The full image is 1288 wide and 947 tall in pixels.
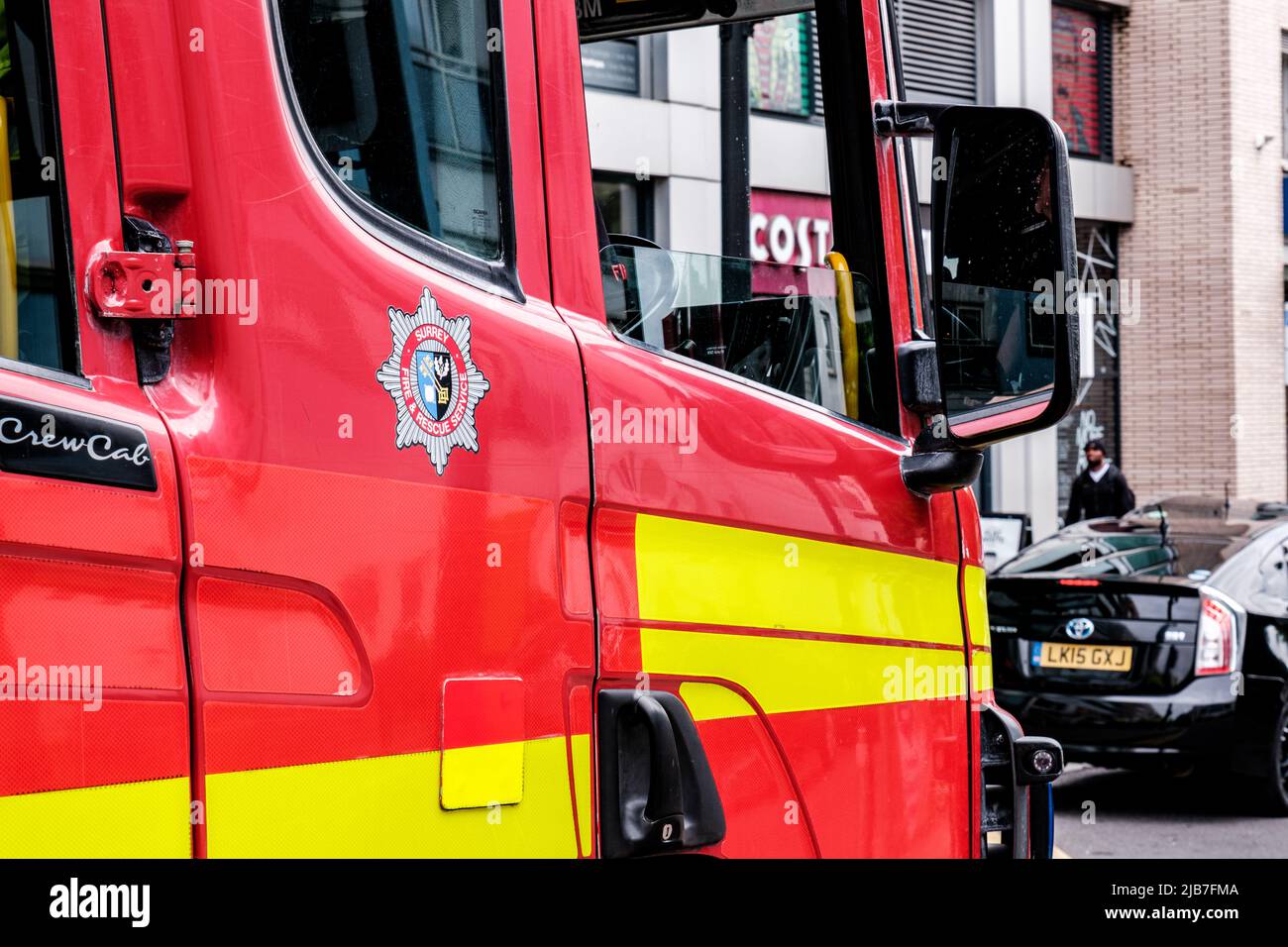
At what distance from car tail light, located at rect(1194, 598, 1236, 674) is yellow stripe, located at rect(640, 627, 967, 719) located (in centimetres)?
551

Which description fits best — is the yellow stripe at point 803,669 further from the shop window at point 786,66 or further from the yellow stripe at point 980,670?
the shop window at point 786,66

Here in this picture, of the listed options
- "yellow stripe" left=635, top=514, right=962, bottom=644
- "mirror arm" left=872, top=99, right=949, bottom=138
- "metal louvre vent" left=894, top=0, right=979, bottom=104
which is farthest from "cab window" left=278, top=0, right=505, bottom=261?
"metal louvre vent" left=894, top=0, right=979, bottom=104

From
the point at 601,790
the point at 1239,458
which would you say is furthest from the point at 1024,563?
the point at 1239,458

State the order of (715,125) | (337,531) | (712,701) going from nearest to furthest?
1. (337,531)
2. (712,701)
3. (715,125)

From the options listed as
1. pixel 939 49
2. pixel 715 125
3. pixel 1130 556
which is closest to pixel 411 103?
pixel 715 125

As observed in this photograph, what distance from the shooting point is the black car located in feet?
26.1

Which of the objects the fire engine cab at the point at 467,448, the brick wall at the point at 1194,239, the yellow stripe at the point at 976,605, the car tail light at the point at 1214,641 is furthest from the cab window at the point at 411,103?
the brick wall at the point at 1194,239

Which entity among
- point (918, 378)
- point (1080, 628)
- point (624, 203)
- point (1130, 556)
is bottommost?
point (1080, 628)

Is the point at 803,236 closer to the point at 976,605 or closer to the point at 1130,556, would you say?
the point at 976,605

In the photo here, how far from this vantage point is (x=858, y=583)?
2660 mm

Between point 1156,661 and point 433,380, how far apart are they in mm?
6675

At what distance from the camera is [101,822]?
5.25 feet

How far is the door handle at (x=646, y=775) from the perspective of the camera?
2.18m
